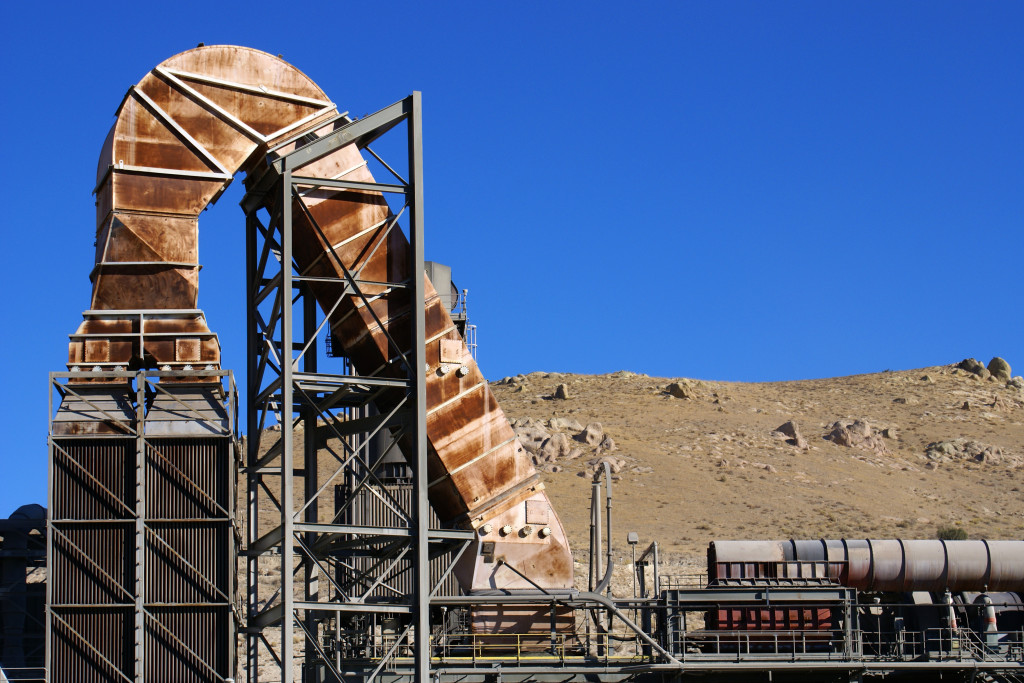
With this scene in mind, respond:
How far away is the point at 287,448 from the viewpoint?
82.9 ft

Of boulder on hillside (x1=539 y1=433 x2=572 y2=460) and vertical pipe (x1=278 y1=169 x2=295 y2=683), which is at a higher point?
boulder on hillside (x1=539 y1=433 x2=572 y2=460)

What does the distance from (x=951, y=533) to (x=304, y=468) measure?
154 feet

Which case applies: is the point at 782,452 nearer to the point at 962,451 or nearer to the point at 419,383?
the point at 962,451

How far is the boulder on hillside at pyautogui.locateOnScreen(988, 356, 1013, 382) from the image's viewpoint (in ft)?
360

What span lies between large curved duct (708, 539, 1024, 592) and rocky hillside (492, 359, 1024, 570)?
24768mm

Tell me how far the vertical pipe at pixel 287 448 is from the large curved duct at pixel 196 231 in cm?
152

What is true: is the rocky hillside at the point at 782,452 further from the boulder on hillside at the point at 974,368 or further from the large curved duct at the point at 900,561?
the large curved duct at the point at 900,561

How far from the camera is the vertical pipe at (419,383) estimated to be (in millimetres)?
25938

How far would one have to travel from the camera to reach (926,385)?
10862 cm

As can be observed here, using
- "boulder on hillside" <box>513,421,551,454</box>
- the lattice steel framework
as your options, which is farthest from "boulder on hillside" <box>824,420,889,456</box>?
the lattice steel framework

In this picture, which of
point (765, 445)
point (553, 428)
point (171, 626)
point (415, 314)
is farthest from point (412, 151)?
point (765, 445)

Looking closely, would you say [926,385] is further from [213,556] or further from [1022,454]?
[213,556]

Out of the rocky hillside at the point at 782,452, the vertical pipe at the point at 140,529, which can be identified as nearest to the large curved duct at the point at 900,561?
the vertical pipe at the point at 140,529

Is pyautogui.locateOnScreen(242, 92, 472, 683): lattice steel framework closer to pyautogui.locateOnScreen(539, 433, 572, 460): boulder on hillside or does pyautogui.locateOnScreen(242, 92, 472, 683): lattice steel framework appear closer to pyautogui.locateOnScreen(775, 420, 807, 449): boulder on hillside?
pyautogui.locateOnScreen(539, 433, 572, 460): boulder on hillside
